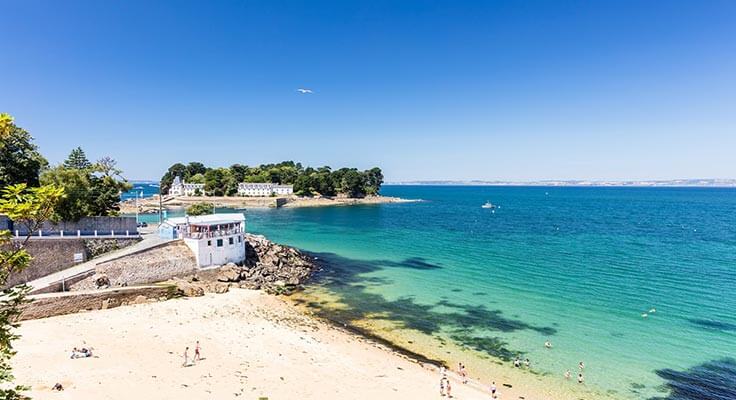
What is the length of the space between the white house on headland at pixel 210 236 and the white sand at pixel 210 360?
8614mm

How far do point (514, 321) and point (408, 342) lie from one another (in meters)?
10.2

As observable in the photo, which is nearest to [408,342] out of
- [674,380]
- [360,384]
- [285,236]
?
[360,384]

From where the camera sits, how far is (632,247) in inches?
2623

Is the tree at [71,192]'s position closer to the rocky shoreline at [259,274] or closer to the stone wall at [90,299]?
the stone wall at [90,299]

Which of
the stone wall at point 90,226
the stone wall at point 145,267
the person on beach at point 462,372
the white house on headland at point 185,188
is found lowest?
the person on beach at point 462,372

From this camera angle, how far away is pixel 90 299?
31.9 metres

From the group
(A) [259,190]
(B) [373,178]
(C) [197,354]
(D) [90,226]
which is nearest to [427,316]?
(C) [197,354]

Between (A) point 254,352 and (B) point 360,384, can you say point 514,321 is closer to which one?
(B) point 360,384

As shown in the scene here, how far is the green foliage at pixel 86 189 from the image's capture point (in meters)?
39.2

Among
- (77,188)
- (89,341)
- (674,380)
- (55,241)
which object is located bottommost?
(674,380)

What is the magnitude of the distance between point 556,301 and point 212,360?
30.9 metres

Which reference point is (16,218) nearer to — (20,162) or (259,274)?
(259,274)

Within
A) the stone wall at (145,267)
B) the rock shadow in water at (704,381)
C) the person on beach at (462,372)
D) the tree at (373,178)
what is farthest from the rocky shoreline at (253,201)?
the rock shadow in water at (704,381)

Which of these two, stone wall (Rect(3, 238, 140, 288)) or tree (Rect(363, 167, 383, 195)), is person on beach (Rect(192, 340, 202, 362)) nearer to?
stone wall (Rect(3, 238, 140, 288))
